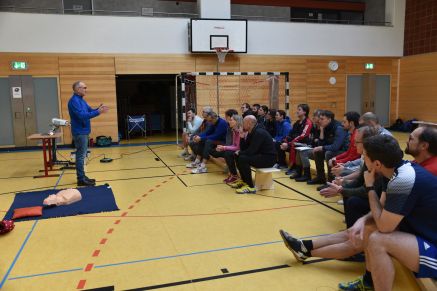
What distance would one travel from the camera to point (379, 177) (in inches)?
121

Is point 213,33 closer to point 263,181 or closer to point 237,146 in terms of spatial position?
point 237,146

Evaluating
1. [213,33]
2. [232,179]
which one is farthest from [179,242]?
[213,33]

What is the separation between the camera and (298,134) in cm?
738

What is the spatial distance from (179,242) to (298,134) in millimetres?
4017

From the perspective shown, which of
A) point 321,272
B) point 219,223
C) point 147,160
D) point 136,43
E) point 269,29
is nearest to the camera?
point 321,272

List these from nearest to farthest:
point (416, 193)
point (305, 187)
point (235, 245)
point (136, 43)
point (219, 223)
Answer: point (416, 193) < point (235, 245) < point (219, 223) < point (305, 187) < point (136, 43)

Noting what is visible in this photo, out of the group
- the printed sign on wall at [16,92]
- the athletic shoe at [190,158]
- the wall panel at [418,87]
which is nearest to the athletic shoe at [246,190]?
the athletic shoe at [190,158]

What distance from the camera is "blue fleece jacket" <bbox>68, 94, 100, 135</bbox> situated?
6.41 metres

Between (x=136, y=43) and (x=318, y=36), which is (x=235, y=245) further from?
(x=318, y=36)

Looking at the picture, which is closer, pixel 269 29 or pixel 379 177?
pixel 379 177

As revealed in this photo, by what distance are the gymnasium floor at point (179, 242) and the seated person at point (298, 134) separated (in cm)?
91

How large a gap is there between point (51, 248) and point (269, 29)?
11.2m

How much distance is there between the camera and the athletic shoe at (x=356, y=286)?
2942 mm

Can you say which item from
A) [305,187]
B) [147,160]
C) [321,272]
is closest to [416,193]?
[321,272]
